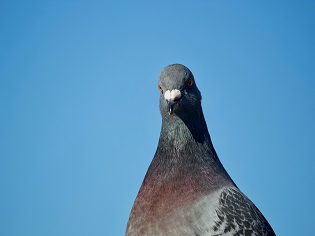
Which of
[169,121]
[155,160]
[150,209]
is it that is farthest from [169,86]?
[150,209]

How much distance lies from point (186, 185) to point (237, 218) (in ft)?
2.65

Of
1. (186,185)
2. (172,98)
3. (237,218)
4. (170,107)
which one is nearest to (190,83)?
(172,98)

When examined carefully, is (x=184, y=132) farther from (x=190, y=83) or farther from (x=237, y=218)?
(x=237, y=218)

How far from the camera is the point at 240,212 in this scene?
24.2 ft

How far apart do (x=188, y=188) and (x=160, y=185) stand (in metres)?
0.41

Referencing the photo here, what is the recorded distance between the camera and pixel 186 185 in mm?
7285

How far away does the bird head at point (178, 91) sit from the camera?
7.54 metres

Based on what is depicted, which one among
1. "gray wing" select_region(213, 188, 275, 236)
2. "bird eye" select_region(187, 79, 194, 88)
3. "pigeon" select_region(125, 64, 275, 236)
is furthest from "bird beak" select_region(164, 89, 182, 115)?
"gray wing" select_region(213, 188, 275, 236)

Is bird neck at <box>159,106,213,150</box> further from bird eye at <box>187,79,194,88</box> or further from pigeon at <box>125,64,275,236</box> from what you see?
bird eye at <box>187,79,194,88</box>

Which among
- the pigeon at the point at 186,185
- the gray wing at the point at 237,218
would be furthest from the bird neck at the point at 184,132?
the gray wing at the point at 237,218

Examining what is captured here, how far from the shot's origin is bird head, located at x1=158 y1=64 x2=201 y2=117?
754cm

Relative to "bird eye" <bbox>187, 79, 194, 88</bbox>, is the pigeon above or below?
below

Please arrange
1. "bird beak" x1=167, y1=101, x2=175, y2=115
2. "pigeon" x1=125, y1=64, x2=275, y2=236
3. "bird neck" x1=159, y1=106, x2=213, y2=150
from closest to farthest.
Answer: "pigeon" x1=125, y1=64, x2=275, y2=236
"bird beak" x1=167, y1=101, x2=175, y2=115
"bird neck" x1=159, y1=106, x2=213, y2=150

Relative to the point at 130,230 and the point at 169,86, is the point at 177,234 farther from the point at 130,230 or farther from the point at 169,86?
the point at 169,86
